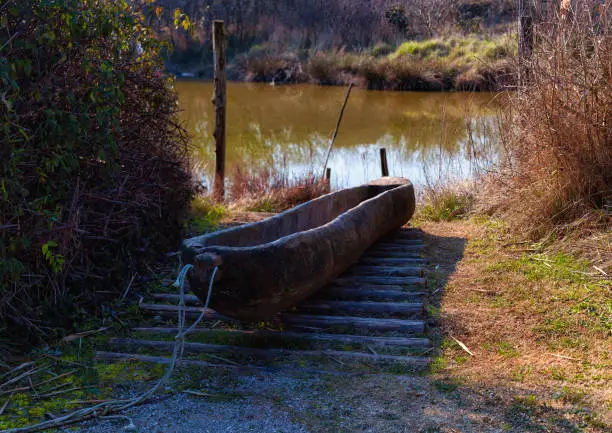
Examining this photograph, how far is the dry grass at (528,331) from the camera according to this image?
3.37m

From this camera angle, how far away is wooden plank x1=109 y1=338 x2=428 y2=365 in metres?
3.98

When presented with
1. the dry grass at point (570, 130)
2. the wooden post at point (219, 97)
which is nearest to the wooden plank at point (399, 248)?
the dry grass at point (570, 130)

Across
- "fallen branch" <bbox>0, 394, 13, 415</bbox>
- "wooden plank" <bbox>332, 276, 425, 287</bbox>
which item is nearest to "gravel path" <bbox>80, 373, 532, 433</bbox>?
"fallen branch" <bbox>0, 394, 13, 415</bbox>

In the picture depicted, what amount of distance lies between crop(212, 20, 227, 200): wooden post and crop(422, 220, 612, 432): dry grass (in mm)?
3948

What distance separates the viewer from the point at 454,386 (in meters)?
3.61

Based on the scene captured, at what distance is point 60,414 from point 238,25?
101 feet

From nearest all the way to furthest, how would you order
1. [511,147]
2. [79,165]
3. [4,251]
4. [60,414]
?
[60,414], [4,251], [79,165], [511,147]

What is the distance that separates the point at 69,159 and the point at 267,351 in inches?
67.5

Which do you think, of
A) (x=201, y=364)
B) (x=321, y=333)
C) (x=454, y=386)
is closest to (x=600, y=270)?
(x=454, y=386)

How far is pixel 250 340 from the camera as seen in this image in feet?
14.0

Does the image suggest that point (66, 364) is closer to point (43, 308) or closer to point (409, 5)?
point (43, 308)

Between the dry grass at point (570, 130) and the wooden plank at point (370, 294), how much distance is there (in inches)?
69.1

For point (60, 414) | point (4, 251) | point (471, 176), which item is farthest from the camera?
point (471, 176)

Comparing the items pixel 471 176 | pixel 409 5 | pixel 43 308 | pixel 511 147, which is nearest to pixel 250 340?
pixel 43 308
